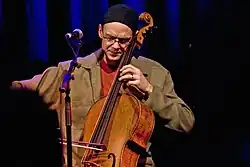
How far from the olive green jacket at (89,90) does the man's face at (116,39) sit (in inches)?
5.6

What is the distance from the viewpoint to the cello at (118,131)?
2.24 m

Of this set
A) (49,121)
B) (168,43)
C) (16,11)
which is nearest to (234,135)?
(168,43)

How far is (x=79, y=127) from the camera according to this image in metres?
2.66

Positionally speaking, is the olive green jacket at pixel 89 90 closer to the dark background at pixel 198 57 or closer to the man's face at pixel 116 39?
the man's face at pixel 116 39

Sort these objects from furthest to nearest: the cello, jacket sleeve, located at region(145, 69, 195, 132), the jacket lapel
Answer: the jacket lapel
jacket sleeve, located at region(145, 69, 195, 132)
the cello

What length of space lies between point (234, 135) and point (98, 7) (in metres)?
1.32

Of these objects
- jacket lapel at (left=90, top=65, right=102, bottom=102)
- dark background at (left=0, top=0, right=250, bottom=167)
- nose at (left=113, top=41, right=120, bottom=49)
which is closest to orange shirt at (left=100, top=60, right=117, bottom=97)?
jacket lapel at (left=90, top=65, right=102, bottom=102)

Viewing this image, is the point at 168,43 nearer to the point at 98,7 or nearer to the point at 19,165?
the point at 98,7

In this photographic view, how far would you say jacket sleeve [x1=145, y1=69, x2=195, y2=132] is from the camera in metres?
2.54

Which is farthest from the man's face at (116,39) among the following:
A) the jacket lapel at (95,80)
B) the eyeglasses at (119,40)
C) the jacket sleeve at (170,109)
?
the jacket sleeve at (170,109)

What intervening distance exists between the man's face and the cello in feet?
0.65

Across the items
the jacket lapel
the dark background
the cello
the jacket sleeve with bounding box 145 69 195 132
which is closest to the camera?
the cello

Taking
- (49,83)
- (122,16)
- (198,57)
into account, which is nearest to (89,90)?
(49,83)

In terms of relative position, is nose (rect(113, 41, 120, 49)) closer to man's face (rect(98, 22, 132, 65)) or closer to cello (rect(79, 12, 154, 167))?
man's face (rect(98, 22, 132, 65))
